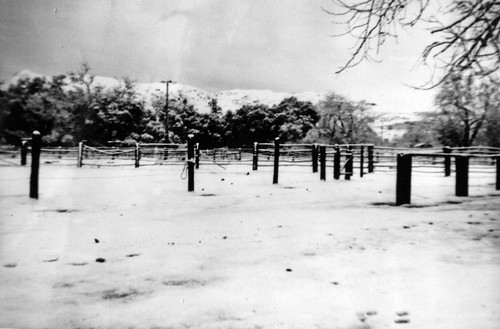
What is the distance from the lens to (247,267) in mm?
1958

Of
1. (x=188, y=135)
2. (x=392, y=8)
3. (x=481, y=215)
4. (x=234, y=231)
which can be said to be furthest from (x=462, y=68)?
(x=188, y=135)

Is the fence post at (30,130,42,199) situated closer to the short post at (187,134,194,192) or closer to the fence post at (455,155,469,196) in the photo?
the short post at (187,134,194,192)

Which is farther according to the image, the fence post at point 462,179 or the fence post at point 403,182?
the fence post at point 462,179

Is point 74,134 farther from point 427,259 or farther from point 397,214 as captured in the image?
point 397,214

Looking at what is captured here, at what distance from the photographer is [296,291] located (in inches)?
65.4

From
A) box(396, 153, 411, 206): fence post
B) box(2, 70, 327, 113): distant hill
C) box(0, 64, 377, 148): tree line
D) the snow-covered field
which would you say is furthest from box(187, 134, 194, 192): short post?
box(396, 153, 411, 206): fence post

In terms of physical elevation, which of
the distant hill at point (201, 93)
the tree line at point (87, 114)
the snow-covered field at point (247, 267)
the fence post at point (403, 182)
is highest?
the distant hill at point (201, 93)

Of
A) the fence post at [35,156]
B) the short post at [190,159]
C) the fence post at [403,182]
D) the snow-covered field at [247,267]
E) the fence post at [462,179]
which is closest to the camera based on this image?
the snow-covered field at [247,267]

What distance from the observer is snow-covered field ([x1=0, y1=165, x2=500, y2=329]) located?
1470 millimetres

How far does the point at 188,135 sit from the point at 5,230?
282cm

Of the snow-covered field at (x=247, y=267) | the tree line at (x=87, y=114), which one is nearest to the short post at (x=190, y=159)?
the tree line at (x=87, y=114)

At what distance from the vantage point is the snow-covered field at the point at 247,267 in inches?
57.9

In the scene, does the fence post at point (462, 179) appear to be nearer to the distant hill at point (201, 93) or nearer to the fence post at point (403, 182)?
the fence post at point (403, 182)

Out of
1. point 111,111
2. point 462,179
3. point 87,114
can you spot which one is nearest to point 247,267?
point 87,114
